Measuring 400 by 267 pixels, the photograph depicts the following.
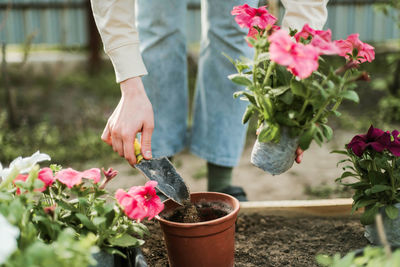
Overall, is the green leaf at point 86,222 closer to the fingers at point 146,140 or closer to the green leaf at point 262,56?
the fingers at point 146,140

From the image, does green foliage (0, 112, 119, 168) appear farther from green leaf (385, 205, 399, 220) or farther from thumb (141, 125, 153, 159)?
green leaf (385, 205, 399, 220)

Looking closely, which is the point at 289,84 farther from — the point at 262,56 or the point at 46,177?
the point at 46,177

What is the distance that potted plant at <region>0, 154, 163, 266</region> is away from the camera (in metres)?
1.15

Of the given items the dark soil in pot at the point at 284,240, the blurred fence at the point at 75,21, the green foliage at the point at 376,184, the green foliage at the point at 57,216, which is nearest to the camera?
the green foliage at the point at 57,216

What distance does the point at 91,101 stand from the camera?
4520mm

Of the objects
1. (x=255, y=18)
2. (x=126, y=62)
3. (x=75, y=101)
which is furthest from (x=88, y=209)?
(x=75, y=101)

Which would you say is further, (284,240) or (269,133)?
(284,240)

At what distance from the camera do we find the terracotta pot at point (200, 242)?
4.39 feet

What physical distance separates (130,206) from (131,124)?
32cm

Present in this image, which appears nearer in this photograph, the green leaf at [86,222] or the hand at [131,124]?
the green leaf at [86,222]

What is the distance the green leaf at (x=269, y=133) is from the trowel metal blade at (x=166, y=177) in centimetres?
39

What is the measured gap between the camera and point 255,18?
128 cm

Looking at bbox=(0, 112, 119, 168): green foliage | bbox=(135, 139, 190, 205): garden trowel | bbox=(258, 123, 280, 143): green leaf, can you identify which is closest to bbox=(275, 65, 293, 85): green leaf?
bbox=(258, 123, 280, 143): green leaf

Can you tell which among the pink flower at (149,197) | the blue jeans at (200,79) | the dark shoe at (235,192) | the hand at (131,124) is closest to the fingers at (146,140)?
the hand at (131,124)
